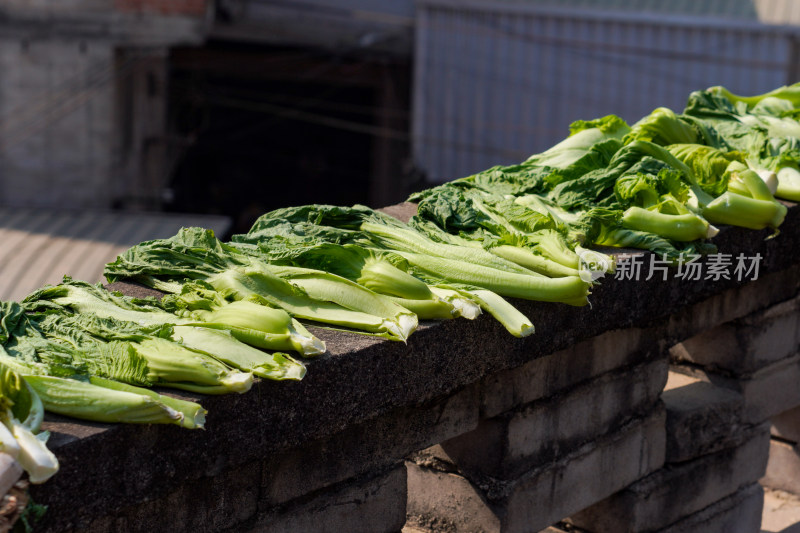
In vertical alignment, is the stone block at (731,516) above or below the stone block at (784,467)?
above

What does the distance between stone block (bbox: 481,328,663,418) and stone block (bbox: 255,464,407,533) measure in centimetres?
48

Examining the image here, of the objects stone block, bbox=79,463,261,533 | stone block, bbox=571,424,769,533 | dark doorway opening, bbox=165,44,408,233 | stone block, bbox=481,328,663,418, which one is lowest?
dark doorway opening, bbox=165,44,408,233

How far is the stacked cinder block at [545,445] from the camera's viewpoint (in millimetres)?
3441

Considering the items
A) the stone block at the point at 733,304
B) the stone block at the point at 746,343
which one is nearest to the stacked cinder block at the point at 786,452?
the stone block at the point at 746,343

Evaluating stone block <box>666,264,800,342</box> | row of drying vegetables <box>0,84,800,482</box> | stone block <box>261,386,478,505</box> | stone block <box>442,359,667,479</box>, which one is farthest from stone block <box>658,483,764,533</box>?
stone block <box>261,386,478,505</box>

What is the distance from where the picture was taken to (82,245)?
11.0m

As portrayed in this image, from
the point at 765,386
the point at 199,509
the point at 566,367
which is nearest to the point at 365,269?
the point at 199,509

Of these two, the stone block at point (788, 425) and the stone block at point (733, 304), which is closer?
the stone block at point (733, 304)

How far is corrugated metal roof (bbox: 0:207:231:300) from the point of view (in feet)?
32.3

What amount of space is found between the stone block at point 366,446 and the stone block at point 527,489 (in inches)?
14.2

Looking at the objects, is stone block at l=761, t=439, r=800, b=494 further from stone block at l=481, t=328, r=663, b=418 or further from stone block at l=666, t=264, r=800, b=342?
stone block at l=481, t=328, r=663, b=418

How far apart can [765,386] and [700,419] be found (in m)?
0.64

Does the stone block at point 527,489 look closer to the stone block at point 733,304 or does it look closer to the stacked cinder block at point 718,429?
the stacked cinder block at point 718,429

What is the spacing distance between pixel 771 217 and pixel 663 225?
62cm
